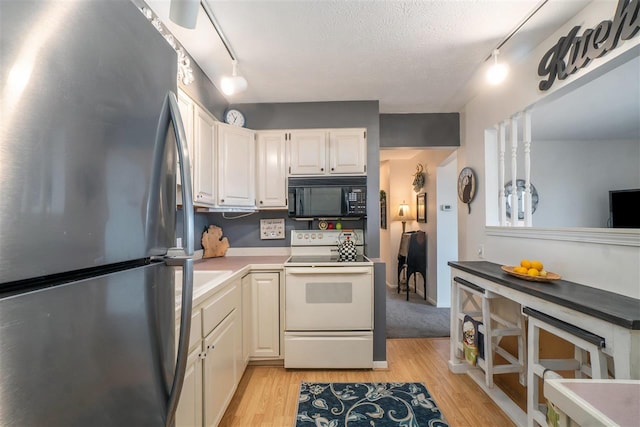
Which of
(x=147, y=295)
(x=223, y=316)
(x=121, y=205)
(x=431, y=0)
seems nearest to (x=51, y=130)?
(x=121, y=205)

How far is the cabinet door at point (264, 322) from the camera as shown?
2.49 metres

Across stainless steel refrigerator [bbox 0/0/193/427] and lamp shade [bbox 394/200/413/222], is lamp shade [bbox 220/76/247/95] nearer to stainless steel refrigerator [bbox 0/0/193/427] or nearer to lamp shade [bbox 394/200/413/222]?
stainless steel refrigerator [bbox 0/0/193/427]

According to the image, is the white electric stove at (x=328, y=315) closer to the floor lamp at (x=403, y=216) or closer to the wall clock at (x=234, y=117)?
the wall clock at (x=234, y=117)

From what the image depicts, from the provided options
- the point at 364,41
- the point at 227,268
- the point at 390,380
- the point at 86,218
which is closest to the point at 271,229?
the point at 227,268

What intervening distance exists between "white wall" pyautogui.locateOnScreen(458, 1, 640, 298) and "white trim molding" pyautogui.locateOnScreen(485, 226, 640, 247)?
3cm

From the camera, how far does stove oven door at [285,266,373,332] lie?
2430mm

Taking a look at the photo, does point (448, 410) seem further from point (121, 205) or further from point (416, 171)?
point (416, 171)

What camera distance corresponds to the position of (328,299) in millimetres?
2439

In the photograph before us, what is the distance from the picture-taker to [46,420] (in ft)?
1.38

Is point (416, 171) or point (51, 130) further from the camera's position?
point (416, 171)

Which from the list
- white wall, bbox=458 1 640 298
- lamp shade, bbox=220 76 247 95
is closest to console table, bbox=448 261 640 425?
white wall, bbox=458 1 640 298

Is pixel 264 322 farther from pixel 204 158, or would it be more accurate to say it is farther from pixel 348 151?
pixel 348 151

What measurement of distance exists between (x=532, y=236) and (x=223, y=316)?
7.40ft

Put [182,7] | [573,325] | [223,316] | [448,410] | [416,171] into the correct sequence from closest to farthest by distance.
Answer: [182,7] < [573,325] < [223,316] < [448,410] < [416,171]
